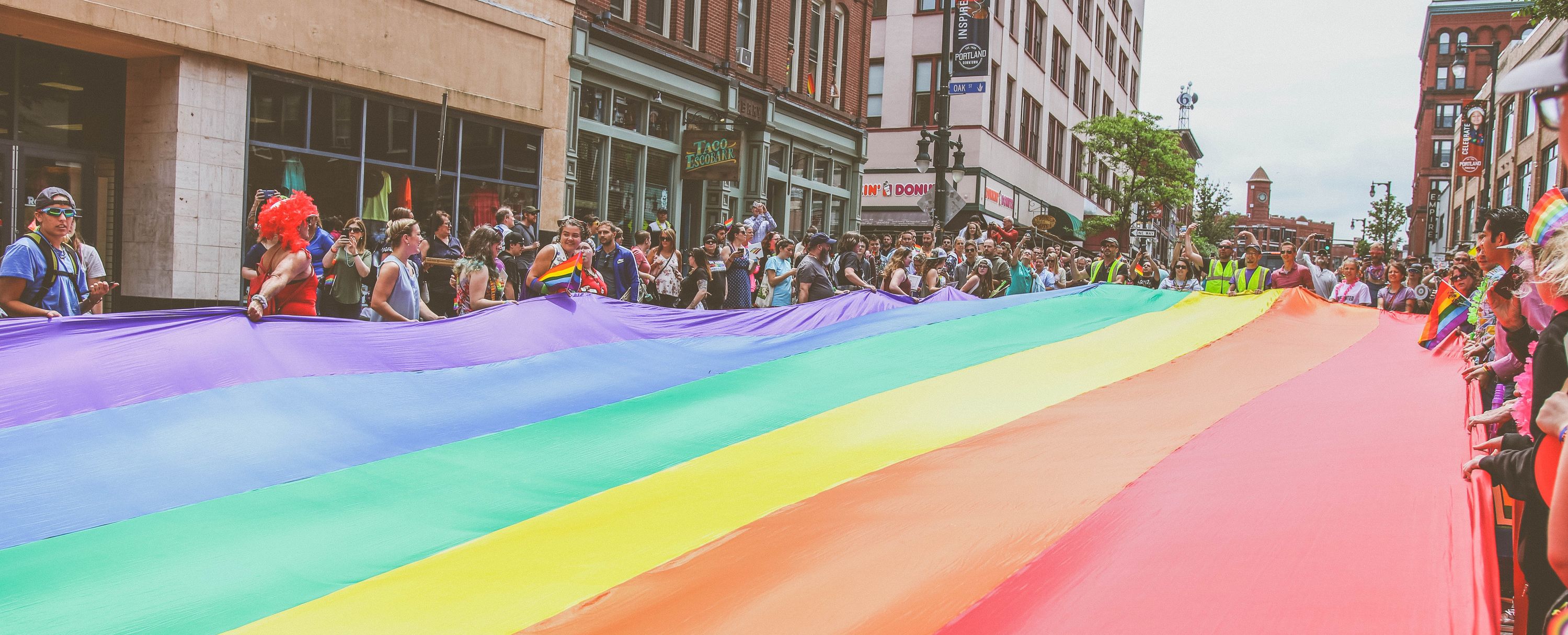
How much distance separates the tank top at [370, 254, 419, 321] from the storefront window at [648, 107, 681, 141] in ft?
42.2

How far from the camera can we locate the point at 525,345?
23.7ft

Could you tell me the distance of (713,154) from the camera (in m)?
21.0

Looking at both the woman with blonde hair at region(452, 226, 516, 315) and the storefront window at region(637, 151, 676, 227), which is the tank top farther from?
the storefront window at region(637, 151, 676, 227)

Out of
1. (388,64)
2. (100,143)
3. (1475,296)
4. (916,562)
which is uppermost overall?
(388,64)

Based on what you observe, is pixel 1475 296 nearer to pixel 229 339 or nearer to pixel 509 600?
pixel 509 600

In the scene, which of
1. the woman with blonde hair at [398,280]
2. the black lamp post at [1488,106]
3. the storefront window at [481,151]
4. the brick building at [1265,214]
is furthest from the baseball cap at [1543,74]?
the brick building at [1265,214]

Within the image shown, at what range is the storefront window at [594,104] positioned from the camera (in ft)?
61.8

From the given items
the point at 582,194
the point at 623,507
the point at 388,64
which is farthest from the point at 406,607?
the point at 582,194

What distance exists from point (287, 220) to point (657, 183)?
14605mm

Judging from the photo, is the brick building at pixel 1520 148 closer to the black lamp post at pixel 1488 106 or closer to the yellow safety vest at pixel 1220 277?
the black lamp post at pixel 1488 106

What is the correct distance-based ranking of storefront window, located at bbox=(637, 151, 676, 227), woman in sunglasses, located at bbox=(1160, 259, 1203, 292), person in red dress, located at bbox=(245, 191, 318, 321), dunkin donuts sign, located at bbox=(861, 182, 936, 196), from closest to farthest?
person in red dress, located at bbox=(245, 191, 318, 321), woman in sunglasses, located at bbox=(1160, 259, 1203, 292), storefront window, located at bbox=(637, 151, 676, 227), dunkin donuts sign, located at bbox=(861, 182, 936, 196)

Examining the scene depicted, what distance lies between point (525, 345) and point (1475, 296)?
6656 millimetres

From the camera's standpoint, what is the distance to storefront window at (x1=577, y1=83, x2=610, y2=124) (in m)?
18.8

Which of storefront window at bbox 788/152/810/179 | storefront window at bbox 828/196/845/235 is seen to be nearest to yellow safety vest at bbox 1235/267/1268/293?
storefront window at bbox 788/152/810/179
